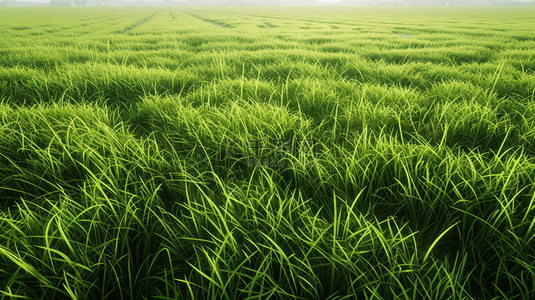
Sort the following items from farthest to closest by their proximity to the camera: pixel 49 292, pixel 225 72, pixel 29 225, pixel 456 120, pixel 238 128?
pixel 225 72 < pixel 456 120 < pixel 238 128 < pixel 29 225 < pixel 49 292

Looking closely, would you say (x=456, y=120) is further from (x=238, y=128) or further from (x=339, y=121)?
(x=238, y=128)

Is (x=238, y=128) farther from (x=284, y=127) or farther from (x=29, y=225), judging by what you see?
(x=29, y=225)

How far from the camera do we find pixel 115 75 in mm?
2305

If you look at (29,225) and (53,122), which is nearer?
(29,225)

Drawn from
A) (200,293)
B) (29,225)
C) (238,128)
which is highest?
(238,128)

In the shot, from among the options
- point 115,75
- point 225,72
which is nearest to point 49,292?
point 115,75

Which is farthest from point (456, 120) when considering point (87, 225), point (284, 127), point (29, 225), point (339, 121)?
point (29, 225)

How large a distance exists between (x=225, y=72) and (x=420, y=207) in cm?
248

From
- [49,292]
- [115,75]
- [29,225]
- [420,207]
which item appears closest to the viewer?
[49,292]

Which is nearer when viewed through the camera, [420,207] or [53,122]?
[420,207]

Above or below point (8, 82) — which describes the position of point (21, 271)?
below

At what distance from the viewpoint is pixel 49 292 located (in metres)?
0.64

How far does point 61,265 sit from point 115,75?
206cm

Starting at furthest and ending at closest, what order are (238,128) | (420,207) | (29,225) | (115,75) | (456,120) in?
(115,75)
(456,120)
(238,128)
(420,207)
(29,225)
